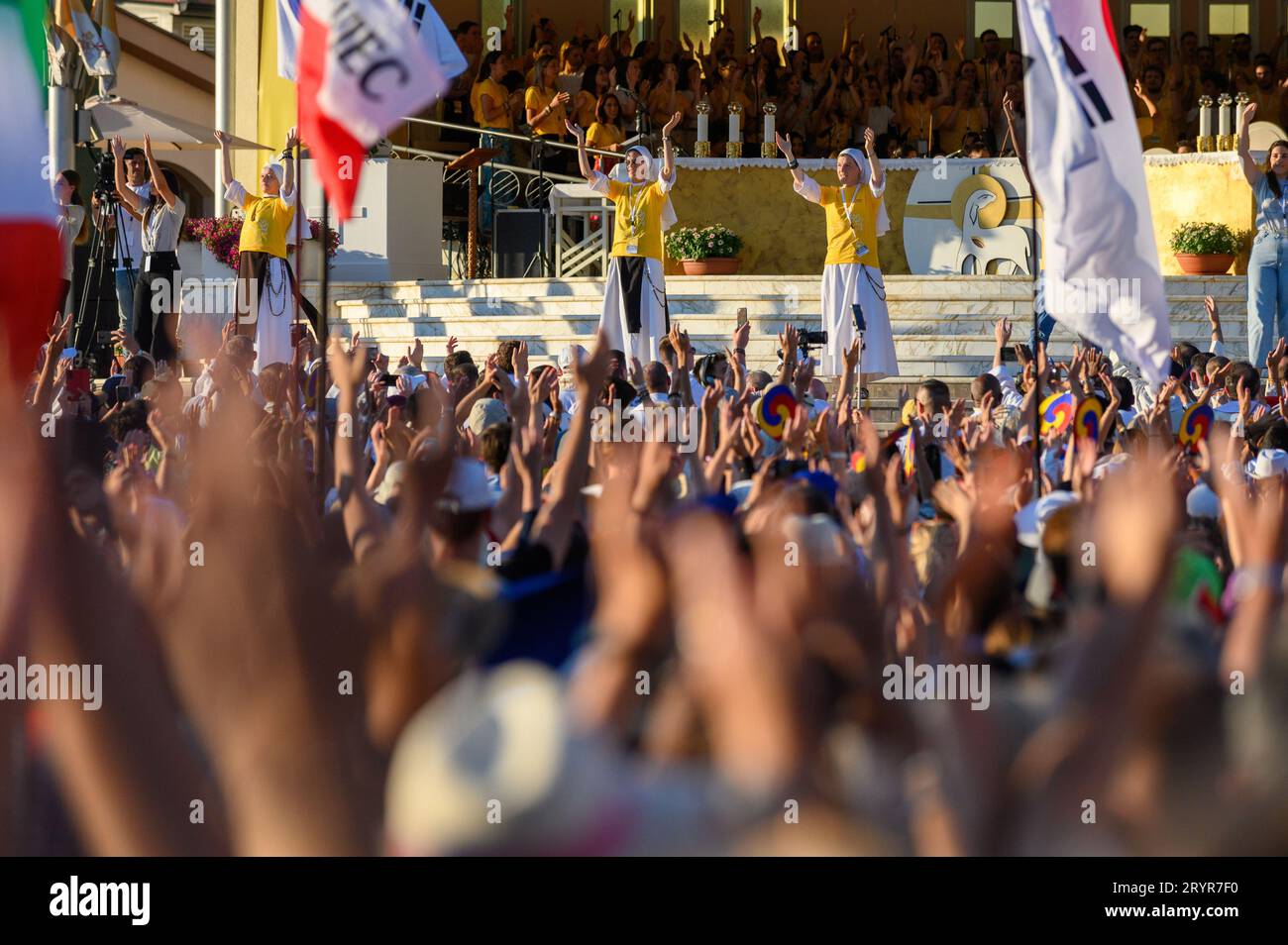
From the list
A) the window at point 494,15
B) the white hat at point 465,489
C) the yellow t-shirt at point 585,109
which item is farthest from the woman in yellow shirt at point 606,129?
the white hat at point 465,489

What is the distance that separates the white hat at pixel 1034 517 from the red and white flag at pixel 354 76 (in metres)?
2.23

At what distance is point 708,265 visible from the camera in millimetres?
15914

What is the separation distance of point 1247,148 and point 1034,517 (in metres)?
8.09

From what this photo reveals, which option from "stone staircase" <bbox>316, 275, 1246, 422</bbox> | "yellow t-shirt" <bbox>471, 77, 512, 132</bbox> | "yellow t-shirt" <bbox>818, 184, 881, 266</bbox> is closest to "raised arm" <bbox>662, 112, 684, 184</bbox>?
"yellow t-shirt" <bbox>818, 184, 881, 266</bbox>

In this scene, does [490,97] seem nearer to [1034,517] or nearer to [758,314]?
[758,314]

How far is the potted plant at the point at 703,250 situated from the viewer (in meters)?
15.9

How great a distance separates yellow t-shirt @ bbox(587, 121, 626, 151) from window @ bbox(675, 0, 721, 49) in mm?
4149

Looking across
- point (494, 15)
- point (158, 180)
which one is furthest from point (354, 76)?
point (494, 15)

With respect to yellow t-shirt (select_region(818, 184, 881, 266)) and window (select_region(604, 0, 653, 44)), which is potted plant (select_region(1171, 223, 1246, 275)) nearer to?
yellow t-shirt (select_region(818, 184, 881, 266))

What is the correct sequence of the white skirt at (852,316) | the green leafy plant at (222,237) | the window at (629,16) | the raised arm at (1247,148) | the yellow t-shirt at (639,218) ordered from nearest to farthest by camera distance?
the raised arm at (1247,148) → the white skirt at (852,316) → the yellow t-shirt at (639,218) → the green leafy plant at (222,237) → the window at (629,16)

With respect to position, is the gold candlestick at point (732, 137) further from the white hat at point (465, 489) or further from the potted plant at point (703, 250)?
the white hat at point (465, 489)

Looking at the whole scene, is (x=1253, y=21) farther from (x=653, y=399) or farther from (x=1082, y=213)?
(x=1082, y=213)

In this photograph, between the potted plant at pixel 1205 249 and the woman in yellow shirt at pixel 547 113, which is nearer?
the potted plant at pixel 1205 249

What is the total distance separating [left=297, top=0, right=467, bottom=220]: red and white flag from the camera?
5434 millimetres
